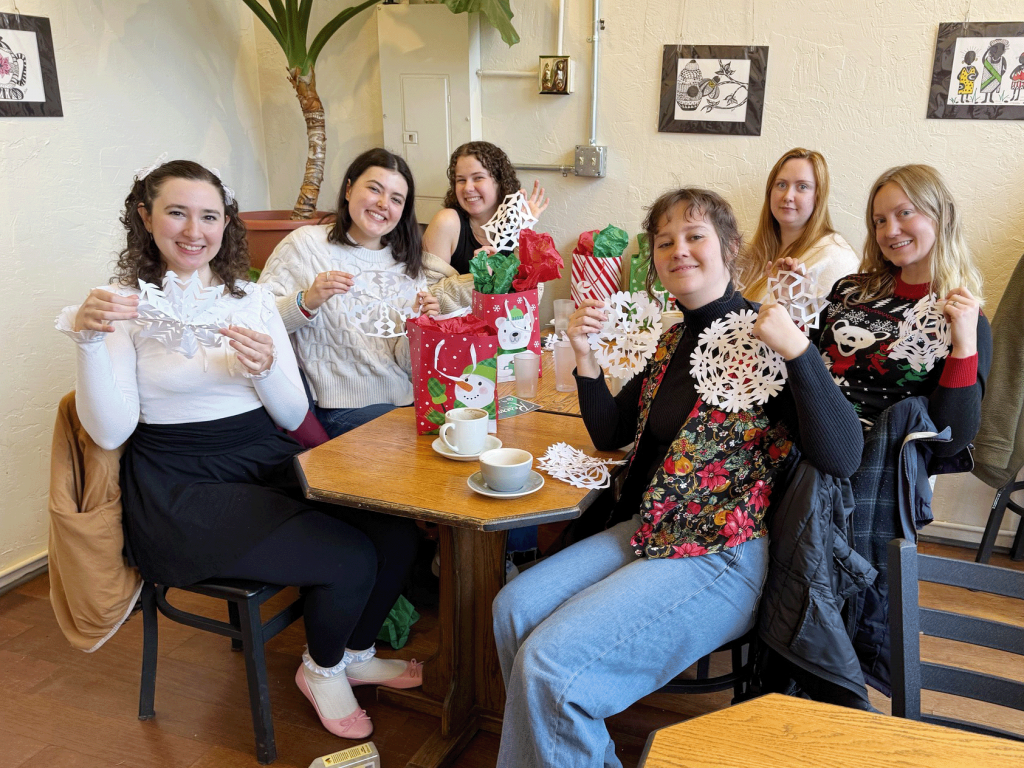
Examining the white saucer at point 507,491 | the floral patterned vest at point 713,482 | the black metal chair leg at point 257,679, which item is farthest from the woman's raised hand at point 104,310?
the floral patterned vest at point 713,482

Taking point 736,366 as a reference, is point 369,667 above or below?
below

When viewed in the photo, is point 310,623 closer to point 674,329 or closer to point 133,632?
point 133,632

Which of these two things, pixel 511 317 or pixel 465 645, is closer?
pixel 465 645

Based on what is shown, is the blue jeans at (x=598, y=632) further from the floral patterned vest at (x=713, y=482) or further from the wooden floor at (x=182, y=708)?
the wooden floor at (x=182, y=708)

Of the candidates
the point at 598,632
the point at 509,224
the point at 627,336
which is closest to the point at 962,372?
the point at 627,336

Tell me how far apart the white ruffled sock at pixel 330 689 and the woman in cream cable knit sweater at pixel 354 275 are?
2.27 ft

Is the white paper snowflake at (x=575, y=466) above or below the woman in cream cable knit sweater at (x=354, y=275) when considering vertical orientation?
below

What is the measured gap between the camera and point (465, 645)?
6.25 feet

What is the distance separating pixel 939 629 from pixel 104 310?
162 cm

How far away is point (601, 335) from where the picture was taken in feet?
5.86

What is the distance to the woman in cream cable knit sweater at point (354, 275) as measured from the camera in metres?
2.33

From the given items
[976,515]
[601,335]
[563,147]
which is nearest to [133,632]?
[601,335]

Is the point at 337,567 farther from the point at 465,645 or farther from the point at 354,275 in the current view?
the point at 354,275

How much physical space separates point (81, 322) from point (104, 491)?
0.41 meters
